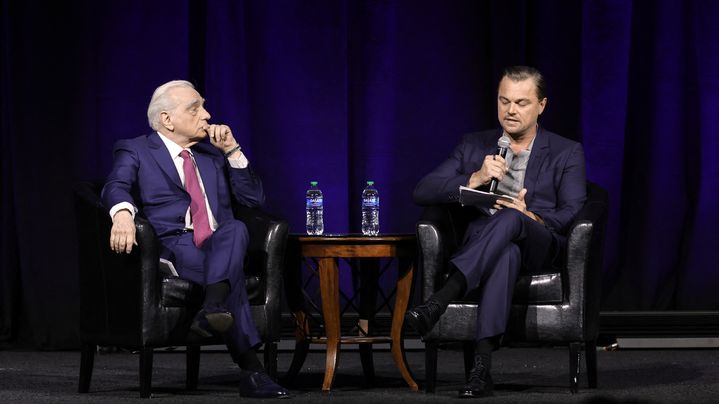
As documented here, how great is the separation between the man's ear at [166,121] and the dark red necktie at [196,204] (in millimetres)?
101

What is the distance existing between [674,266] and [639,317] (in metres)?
0.33

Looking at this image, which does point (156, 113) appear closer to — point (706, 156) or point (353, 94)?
point (353, 94)

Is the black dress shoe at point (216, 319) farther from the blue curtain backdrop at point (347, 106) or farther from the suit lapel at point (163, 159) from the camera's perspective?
the blue curtain backdrop at point (347, 106)

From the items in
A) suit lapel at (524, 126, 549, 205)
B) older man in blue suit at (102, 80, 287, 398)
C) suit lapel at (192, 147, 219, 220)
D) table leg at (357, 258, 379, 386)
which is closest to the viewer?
older man in blue suit at (102, 80, 287, 398)

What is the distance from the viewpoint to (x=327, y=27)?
5668mm

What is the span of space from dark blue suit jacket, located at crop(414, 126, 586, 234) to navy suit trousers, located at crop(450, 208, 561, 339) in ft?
0.82

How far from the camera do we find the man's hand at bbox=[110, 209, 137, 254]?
3.81 metres

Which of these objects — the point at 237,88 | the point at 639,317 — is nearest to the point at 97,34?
the point at 237,88

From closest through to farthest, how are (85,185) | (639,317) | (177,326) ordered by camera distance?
(177,326) → (85,185) → (639,317)

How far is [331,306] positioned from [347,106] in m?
1.63

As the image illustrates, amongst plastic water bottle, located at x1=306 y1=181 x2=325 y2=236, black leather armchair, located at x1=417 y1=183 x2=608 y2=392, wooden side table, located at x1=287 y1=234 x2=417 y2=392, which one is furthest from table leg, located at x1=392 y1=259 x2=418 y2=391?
plastic water bottle, located at x1=306 y1=181 x2=325 y2=236

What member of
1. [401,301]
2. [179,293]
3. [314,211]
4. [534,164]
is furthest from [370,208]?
[179,293]

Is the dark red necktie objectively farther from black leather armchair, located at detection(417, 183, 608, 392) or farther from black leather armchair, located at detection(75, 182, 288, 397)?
black leather armchair, located at detection(417, 183, 608, 392)

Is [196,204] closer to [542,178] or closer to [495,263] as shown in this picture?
[495,263]
